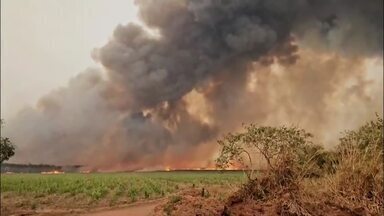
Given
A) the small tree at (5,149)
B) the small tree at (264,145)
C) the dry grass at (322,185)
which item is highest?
the small tree at (5,149)

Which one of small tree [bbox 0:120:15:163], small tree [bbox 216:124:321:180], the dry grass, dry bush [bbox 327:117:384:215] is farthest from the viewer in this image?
small tree [bbox 0:120:15:163]

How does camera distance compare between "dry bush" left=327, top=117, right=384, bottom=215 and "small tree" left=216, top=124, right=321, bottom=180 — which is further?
"small tree" left=216, top=124, right=321, bottom=180

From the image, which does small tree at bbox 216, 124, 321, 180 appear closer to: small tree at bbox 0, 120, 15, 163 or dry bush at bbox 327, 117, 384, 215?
dry bush at bbox 327, 117, 384, 215

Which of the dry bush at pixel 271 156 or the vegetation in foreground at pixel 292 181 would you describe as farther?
the dry bush at pixel 271 156

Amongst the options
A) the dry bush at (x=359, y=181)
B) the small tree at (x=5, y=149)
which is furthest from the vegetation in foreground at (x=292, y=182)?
the small tree at (x=5, y=149)

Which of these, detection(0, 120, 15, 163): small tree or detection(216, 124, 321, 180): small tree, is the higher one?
detection(0, 120, 15, 163): small tree

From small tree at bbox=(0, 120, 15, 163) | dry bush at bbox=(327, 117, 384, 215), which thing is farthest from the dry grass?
small tree at bbox=(0, 120, 15, 163)

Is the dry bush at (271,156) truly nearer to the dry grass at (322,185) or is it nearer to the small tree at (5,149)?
the dry grass at (322,185)

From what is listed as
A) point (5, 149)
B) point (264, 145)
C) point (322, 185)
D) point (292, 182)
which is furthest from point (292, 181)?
point (5, 149)

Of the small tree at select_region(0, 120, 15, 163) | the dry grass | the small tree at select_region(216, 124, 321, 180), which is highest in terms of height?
the small tree at select_region(0, 120, 15, 163)

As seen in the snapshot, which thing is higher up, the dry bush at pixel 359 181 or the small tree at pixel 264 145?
the small tree at pixel 264 145

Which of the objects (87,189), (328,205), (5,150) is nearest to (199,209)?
(328,205)

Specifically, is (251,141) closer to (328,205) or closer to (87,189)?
(328,205)

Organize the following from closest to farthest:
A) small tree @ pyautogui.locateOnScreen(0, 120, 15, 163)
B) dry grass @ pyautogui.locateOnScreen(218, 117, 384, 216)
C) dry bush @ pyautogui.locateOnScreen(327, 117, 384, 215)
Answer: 1. dry grass @ pyautogui.locateOnScreen(218, 117, 384, 216)
2. dry bush @ pyautogui.locateOnScreen(327, 117, 384, 215)
3. small tree @ pyautogui.locateOnScreen(0, 120, 15, 163)
